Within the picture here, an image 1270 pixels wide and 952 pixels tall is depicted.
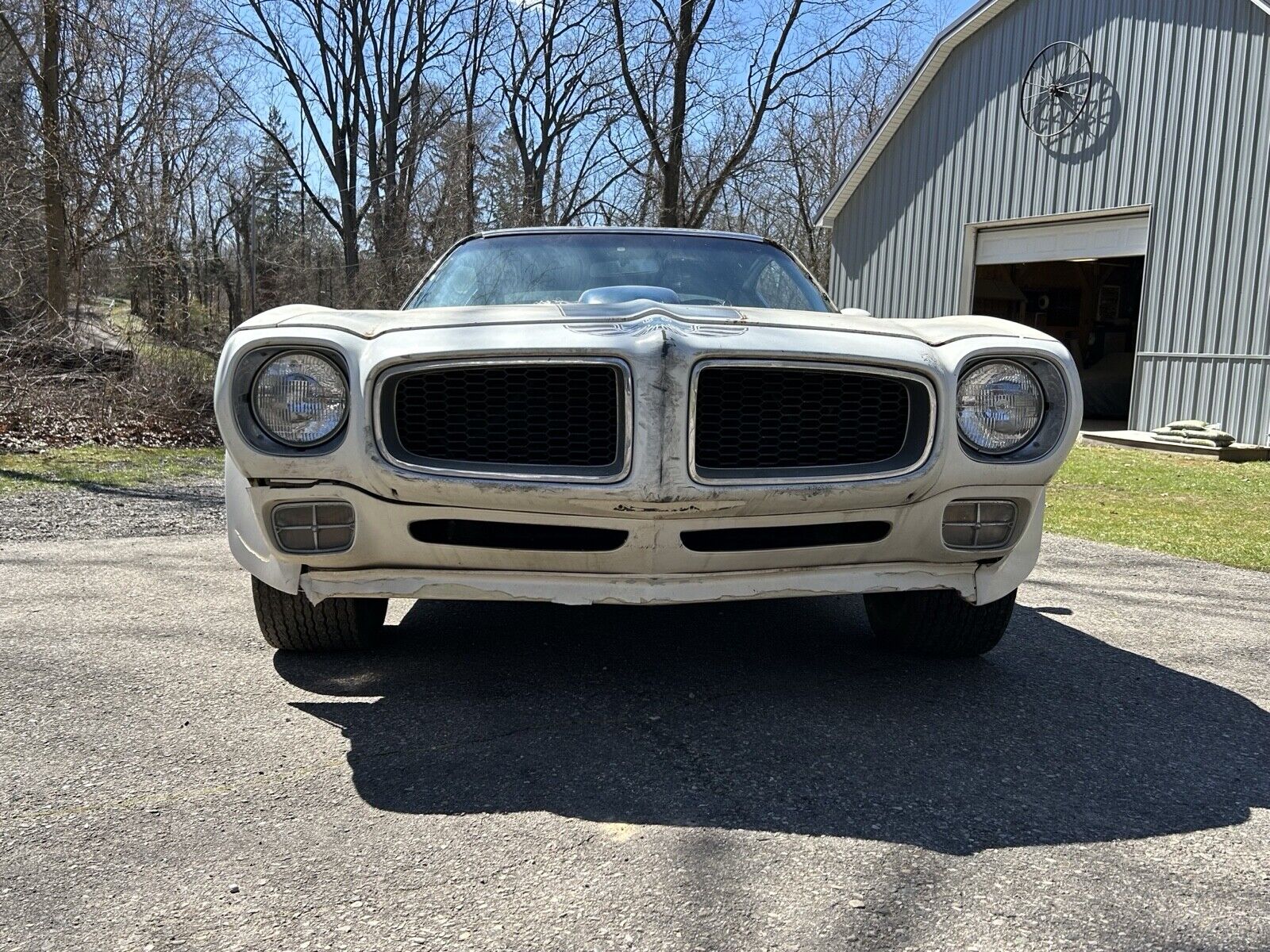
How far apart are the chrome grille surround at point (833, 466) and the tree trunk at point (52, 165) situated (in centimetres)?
1103

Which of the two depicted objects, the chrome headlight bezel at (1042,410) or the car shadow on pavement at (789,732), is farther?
the chrome headlight bezel at (1042,410)

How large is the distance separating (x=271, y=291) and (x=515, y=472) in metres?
34.4

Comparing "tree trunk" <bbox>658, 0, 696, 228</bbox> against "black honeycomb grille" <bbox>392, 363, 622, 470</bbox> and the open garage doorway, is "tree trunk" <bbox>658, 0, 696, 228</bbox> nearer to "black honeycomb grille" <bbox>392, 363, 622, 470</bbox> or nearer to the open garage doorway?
the open garage doorway

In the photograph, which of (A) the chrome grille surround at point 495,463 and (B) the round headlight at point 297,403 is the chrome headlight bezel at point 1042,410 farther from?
(B) the round headlight at point 297,403

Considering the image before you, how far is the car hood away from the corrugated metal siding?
34.4ft

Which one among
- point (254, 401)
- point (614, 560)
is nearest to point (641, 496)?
point (614, 560)

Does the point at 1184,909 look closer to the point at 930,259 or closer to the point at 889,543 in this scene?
the point at 889,543

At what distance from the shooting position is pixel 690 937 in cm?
166

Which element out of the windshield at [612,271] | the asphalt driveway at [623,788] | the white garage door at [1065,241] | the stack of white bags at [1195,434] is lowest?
the stack of white bags at [1195,434]

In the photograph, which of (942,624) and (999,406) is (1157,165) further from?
(999,406)

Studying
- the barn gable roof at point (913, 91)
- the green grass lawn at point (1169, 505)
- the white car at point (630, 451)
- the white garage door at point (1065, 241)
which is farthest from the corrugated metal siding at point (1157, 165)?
the white car at point (630, 451)

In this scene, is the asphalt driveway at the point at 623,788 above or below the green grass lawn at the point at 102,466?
above

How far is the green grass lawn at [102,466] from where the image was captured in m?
7.31

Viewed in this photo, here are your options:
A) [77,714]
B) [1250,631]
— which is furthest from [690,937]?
[1250,631]
